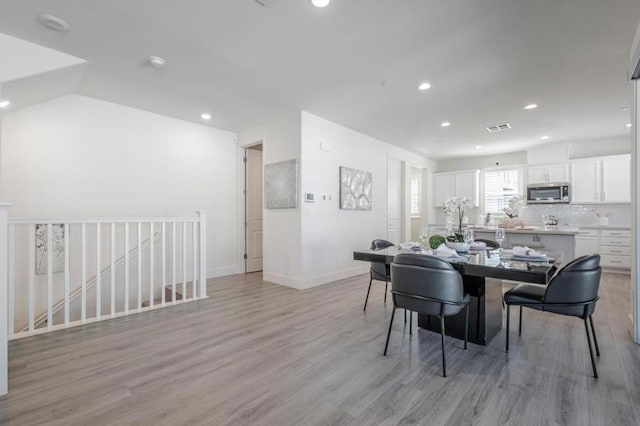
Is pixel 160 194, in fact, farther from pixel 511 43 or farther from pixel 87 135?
pixel 511 43

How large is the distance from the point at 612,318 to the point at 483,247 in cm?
171

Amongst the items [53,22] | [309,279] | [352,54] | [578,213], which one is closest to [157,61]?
[53,22]

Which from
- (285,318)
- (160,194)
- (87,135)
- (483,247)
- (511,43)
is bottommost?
(285,318)

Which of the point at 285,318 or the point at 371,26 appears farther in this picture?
the point at 285,318

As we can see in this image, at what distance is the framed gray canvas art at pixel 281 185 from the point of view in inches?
175

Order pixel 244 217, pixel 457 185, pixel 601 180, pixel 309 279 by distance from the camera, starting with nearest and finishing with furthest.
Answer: pixel 309 279
pixel 244 217
pixel 601 180
pixel 457 185

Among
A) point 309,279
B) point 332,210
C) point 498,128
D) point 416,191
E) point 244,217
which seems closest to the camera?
point 309,279

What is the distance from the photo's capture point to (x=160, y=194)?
462 cm

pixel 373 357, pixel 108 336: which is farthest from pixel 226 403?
pixel 108 336

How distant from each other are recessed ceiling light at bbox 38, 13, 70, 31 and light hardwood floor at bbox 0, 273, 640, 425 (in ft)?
8.59

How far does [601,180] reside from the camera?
19.4ft

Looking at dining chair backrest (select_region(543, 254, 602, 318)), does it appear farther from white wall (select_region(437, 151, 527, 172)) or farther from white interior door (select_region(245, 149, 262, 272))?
white wall (select_region(437, 151, 527, 172))

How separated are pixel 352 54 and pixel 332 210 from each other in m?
2.53

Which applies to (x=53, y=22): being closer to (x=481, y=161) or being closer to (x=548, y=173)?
(x=548, y=173)
